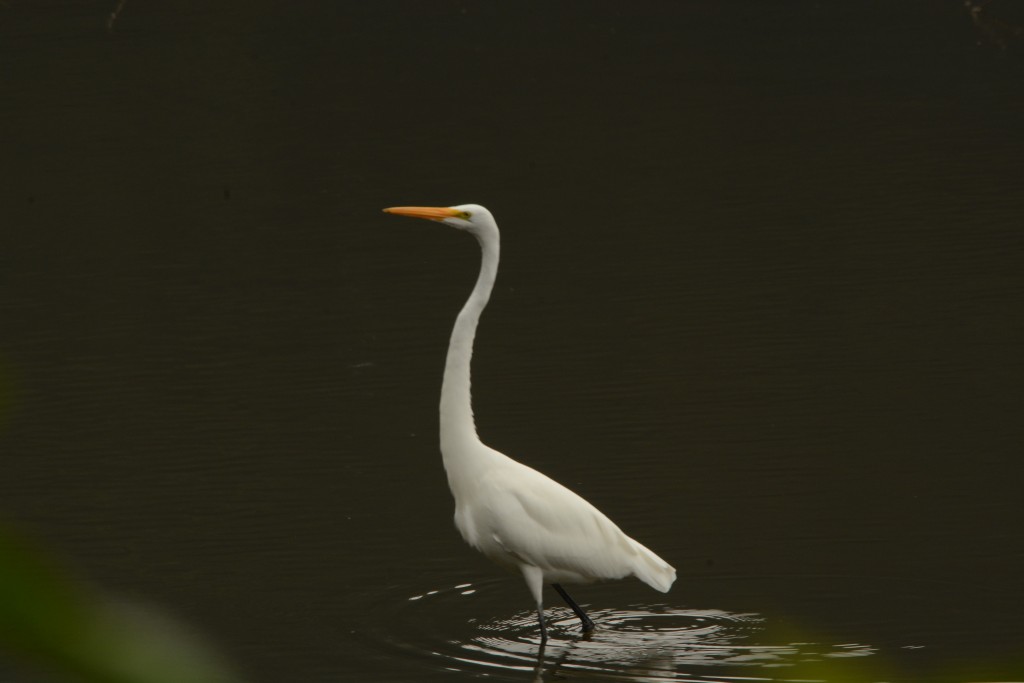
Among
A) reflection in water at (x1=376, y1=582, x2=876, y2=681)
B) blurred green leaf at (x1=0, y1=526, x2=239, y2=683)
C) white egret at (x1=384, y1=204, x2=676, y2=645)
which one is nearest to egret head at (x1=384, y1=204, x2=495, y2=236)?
white egret at (x1=384, y1=204, x2=676, y2=645)

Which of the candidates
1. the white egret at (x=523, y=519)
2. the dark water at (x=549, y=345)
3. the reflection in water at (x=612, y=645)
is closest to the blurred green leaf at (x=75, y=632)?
the dark water at (x=549, y=345)

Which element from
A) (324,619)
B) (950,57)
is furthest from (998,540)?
(950,57)

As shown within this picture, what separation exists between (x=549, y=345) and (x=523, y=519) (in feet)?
11.7

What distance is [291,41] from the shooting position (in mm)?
18406

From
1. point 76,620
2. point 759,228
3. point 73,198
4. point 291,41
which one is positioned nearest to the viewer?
point 76,620

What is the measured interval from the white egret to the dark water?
0.23 meters

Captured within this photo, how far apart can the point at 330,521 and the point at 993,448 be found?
8.54ft

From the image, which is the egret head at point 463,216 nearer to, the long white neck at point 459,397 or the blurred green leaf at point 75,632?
the long white neck at point 459,397

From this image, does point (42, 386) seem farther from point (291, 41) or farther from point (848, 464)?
point (291, 41)

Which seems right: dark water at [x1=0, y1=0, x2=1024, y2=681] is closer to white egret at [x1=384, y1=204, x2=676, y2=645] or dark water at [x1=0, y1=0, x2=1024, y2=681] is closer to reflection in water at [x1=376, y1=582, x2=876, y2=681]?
reflection in water at [x1=376, y1=582, x2=876, y2=681]

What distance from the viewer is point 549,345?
7.98 metres

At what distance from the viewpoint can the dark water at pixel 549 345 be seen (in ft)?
15.8

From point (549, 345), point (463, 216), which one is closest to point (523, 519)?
point (463, 216)

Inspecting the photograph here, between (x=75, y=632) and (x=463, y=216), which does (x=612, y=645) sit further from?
(x=75, y=632)
